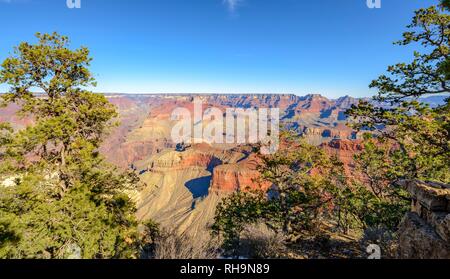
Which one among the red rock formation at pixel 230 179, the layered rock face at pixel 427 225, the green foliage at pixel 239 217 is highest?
the layered rock face at pixel 427 225

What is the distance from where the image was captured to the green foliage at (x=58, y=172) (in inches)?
370

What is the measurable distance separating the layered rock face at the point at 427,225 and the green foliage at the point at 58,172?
11.4 m

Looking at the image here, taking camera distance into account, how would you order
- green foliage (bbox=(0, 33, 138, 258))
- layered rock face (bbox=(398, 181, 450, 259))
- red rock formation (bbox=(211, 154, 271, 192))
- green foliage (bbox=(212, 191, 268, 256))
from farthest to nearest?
red rock formation (bbox=(211, 154, 271, 192)) → green foliage (bbox=(212, 191, 268, 256)) → green foliage (bbox=(0, 33, 138, 258)) → layered rock face (bbox=(398, 181, 450, 259))

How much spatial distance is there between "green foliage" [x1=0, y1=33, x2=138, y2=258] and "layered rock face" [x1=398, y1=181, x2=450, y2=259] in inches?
450

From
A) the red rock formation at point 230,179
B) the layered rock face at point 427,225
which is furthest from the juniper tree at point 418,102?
the red rock formation at point 230,179

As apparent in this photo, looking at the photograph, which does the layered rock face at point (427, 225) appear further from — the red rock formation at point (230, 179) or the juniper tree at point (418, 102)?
the red rock formation at point (230, 179)

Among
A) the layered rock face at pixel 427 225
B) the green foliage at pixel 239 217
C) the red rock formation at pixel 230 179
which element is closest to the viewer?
the layered rock face at pixel 427 225

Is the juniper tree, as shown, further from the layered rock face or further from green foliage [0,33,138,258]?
green foliage [0,33,138,258]

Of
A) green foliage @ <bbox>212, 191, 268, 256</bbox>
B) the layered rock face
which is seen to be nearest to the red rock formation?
green foliage @ <bbox>212, 191, 268, 256</bbox>

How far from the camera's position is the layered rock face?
6.97 metres

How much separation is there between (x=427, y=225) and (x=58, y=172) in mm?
15074

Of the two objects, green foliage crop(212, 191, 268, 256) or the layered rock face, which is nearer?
the layered rock face

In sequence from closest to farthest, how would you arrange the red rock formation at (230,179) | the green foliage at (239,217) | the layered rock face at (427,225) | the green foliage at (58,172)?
1. the layered rock face at (427,225)
2. the green foliage at (58,172)
3. the green foliage at (239,217)
4. the red rock formation at (230,179)
